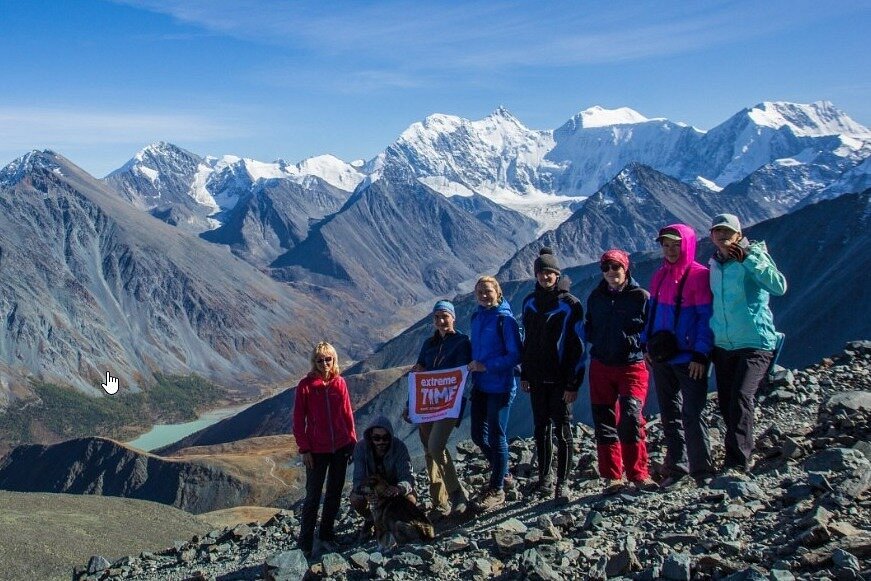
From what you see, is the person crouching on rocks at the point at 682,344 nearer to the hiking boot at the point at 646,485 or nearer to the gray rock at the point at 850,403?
the hiking boot at the point at 646,485

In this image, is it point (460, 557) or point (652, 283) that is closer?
point (460, 557)

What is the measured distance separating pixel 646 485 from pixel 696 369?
1.42m

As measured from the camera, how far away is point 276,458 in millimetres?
62344

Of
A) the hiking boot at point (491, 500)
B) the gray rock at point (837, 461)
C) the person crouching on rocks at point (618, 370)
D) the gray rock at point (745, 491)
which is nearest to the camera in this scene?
the gray rock at point (745, 491)

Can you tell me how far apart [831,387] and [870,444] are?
243 inches

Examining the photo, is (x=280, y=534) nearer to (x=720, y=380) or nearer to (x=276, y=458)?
(x=720, y=380)

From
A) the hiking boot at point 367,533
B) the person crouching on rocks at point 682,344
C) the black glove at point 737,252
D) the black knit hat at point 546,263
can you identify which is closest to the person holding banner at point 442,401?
the hiking boot at point 367,533

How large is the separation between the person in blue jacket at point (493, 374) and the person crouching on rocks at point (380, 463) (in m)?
0.98

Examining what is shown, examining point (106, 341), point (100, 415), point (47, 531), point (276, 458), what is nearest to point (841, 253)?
point (276, 458)

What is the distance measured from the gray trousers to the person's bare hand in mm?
64

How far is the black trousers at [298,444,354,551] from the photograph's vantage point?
32.4 ft

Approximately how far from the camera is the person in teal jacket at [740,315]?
8367 mm

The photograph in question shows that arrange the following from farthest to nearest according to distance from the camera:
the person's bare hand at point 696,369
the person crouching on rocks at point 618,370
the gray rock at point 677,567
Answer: the person crouching on rocks at point 618,370 → the person's bare hand at point 696,369 → the gray rock at point 677,567

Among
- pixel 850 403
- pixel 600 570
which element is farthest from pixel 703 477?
pixel 850 403
